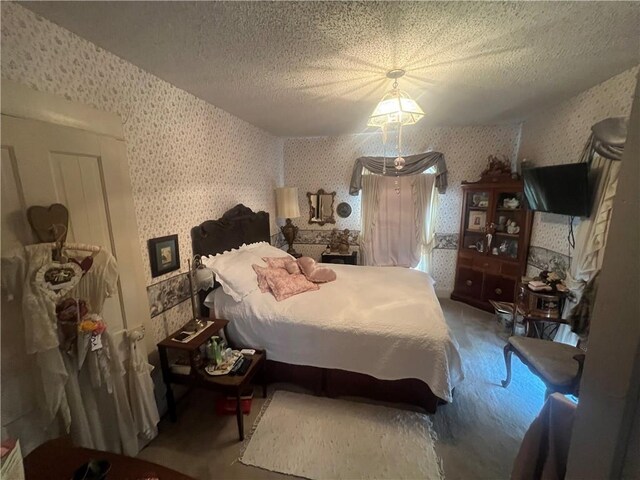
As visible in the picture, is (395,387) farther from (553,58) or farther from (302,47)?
(553,58)

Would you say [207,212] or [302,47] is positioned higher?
[302,47]

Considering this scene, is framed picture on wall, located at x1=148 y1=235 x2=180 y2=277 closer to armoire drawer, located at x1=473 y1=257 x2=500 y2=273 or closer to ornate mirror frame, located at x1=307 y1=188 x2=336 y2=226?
ornate mirror frame, located at x1=307 y1=188 x2=336 y2=226

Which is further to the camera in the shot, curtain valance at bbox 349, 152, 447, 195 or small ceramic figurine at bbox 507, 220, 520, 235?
curtain valance at bbox 349, 152, 447, 195

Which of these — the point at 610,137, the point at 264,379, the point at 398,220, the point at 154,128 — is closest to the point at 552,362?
the point at 610,137

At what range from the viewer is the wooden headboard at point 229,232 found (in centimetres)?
231

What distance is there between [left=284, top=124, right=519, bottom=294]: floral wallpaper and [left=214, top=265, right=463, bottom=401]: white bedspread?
187 centimetres

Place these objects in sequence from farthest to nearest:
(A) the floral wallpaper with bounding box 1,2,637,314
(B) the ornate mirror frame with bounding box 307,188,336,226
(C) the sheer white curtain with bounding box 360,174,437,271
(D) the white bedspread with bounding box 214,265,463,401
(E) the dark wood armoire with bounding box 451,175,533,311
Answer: (B) the ornate mirror frame with bounding box 307,188,336,226, (C) the sheer white curtain with bounding box 360,174,437,271, (E) the dark wood armoire with bounding box 451,175,533,311, (D) the white bedspread with bounding box 214,265,463,401, (A) the floral wallpaper with bounding box 1,2,637,314

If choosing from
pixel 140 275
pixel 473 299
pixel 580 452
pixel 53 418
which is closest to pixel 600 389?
pixel 580 452

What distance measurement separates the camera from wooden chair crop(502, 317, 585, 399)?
167 cm

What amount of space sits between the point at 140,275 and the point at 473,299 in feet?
12.7

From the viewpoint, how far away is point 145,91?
1.75 metres

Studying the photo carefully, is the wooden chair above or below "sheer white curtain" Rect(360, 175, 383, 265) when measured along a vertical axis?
below

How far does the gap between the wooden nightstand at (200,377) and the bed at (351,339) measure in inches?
9.3

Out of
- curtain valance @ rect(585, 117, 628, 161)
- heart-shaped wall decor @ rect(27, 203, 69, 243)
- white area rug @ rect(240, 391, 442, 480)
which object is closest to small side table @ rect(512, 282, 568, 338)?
curtain valance @ rect(585, 117, 628, 161)
